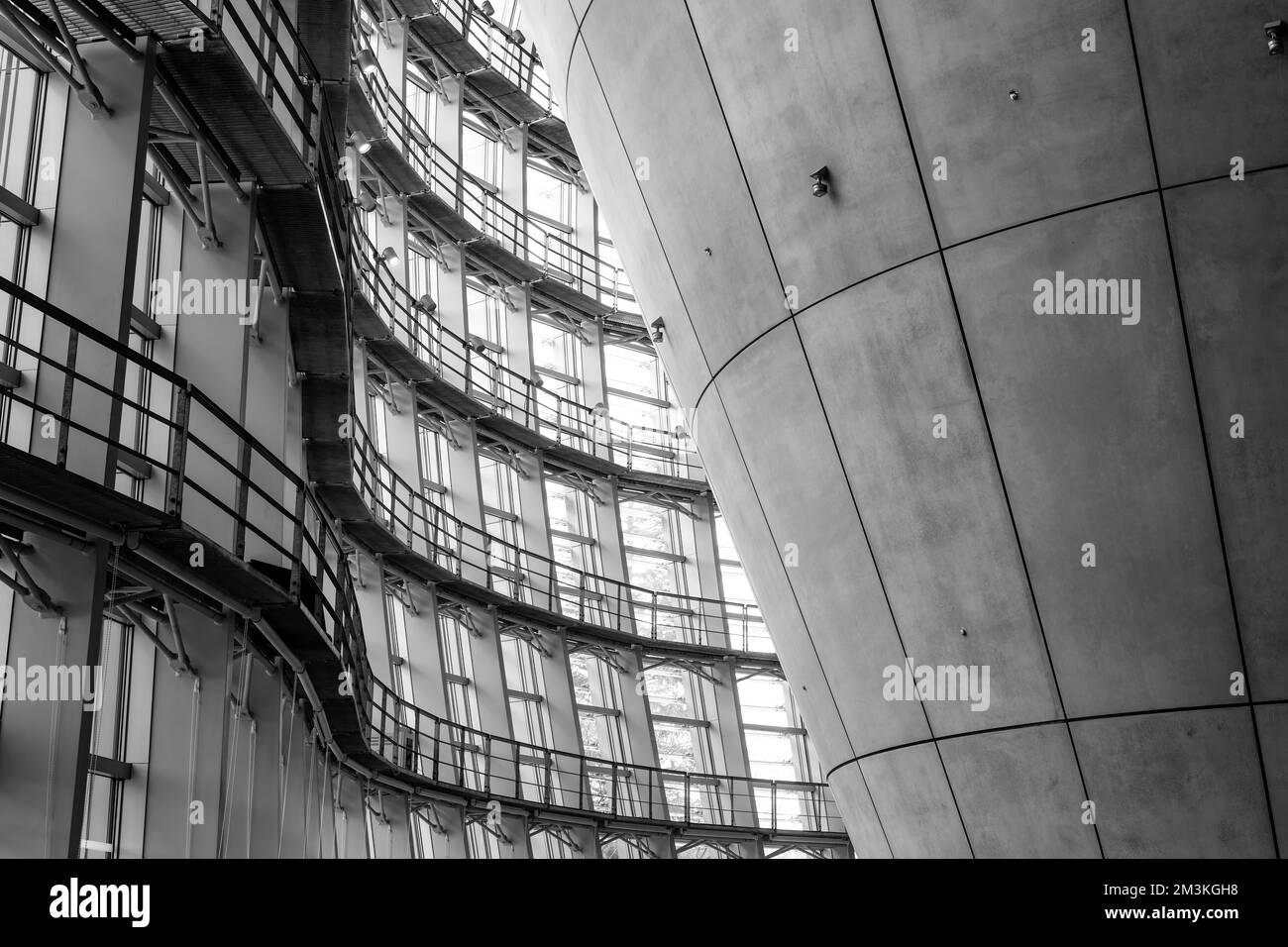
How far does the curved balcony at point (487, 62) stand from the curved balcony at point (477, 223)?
73.2 inches

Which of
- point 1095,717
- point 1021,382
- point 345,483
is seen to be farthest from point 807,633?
point 345,483

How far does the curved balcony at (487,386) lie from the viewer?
27281 mm

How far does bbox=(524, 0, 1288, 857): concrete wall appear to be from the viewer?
8.90m

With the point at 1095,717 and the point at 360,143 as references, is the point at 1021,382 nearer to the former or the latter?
the point at 1095,717

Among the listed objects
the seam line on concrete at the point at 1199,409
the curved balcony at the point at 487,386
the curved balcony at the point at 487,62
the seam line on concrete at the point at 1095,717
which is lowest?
the seam line on concrete at the point at 1095,717

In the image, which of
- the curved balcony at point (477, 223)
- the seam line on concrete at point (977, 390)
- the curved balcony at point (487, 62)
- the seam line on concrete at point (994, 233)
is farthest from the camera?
the curved balcony at point (487, 62)

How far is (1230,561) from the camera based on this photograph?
29.4ft

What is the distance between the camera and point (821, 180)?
10.1m

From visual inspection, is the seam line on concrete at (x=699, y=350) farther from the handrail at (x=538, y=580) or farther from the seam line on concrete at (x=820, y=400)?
the handrail at (x=538, y=580)

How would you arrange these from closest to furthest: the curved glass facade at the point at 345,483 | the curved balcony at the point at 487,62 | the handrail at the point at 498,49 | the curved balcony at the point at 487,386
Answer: the curved glass facade at the point at 345,483
the curved balcony at the point at 487,386
the curved balcony at the point at 487,62
the handrail at the point at 498,49

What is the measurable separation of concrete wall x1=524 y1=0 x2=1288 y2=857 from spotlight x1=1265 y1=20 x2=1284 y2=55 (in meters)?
0.07

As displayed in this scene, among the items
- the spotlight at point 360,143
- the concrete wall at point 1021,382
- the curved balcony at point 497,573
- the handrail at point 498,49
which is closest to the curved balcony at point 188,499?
the curved balcony at point 497,573

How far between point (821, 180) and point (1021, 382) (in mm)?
2113

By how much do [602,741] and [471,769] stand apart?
255 inches
